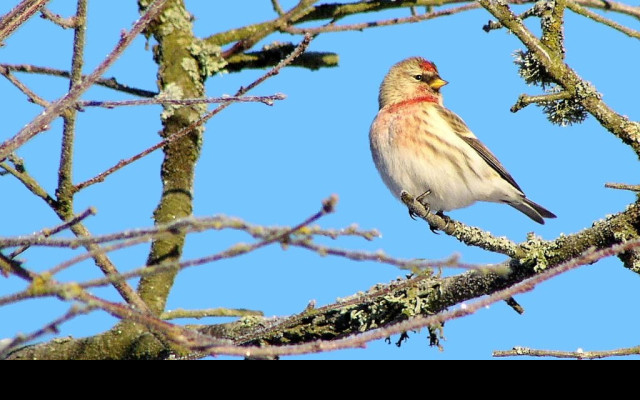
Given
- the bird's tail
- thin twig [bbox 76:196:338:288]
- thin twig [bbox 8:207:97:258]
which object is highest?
the bird's tail

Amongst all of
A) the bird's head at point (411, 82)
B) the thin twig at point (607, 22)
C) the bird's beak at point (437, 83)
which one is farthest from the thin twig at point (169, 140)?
the bird's beak at point (437, 83)

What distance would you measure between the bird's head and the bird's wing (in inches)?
19.6

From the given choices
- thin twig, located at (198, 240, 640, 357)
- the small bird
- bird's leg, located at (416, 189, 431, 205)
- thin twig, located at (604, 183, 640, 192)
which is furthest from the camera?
the small bird

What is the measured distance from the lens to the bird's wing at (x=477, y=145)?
6.29 metres

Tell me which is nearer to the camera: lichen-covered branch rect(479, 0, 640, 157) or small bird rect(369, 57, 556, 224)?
lichen-covered branch rect(479, 0, 640, 157)

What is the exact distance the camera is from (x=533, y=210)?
6.29m

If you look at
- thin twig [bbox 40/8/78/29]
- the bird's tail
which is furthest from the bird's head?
thin twig [bbox 40/8/78/29]

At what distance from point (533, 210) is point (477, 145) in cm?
65

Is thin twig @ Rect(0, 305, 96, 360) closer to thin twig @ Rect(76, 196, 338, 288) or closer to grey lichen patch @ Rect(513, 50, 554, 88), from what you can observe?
thin twig @ Rect(76, 196, 338, 288)

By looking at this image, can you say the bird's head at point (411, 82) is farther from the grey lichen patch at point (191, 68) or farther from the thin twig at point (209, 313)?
the thin twig at point (209, 313)

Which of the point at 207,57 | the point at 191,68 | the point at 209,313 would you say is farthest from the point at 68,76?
the point at 209,313

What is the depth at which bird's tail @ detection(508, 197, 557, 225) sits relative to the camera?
6.26 m

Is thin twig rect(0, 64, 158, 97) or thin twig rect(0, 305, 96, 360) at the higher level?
thin twig rect(0, 64, 158, 97)
